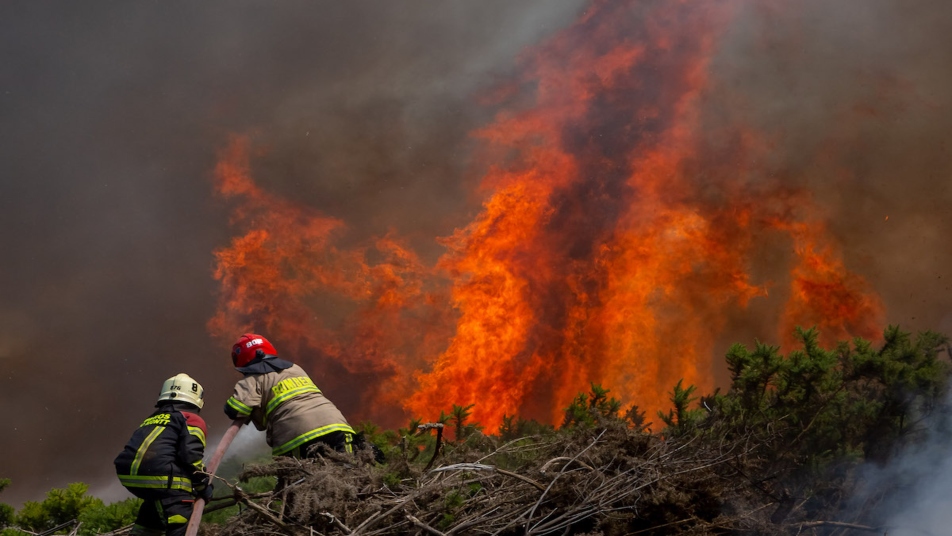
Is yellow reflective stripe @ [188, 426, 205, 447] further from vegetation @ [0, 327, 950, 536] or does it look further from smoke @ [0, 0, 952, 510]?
smoke @ [0, 0, 952, 510]

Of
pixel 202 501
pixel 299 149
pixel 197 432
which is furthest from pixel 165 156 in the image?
pixel 202 501

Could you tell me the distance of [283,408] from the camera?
5.98 m

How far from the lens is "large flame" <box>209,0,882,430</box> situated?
39.6ft

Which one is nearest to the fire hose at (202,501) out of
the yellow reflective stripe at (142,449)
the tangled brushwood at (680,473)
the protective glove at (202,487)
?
the protective glove at (202,487)

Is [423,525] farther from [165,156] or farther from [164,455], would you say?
[165,156]

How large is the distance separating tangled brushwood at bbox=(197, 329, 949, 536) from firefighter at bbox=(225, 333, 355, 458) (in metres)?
0.20

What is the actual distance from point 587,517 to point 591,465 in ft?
1.36

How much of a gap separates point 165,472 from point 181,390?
64cm

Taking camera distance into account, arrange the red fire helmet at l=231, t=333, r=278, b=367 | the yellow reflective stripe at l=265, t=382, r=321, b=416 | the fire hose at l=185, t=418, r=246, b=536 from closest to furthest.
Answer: the fire hose at l=185, t=418, r=246, b=536, the yellow reflective stripe at l=265, t=382, r=321, b=416, the red fire helmet at l=231, t=333, r=278, b=367

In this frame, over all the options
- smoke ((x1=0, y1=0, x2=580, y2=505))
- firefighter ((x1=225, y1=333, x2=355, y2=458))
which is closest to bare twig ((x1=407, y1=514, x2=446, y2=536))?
firefighter ((x1=225, y1=333, x2=355, y2=458))

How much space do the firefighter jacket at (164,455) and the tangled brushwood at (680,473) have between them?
0.38 meters

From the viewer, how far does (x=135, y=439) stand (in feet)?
17.8

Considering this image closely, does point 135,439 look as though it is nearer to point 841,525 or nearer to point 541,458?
point 541,458

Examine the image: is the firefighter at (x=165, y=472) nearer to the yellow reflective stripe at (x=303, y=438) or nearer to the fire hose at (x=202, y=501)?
the fire hose at (x=202, y=501)
